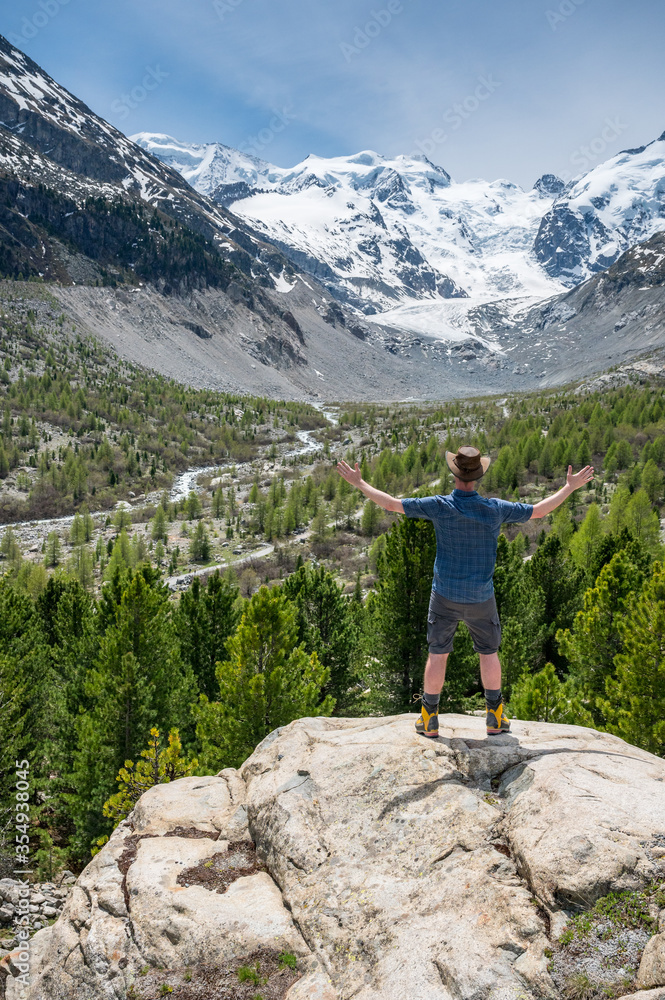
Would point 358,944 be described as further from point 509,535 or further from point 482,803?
point 509,535

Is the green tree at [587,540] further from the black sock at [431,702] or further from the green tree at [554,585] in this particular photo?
the black sock at [431,702]

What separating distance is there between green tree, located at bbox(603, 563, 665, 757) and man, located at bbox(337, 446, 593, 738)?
776 cm

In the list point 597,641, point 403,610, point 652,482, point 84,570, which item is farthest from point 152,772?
point 652,482

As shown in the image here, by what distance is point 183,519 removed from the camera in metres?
89.5

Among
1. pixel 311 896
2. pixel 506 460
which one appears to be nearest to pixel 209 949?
pixel 311 896

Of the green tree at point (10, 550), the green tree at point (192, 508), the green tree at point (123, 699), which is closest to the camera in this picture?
the green tree at point (123, 699)

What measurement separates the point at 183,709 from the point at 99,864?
13809 millimetres

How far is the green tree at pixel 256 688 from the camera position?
15.0 meters

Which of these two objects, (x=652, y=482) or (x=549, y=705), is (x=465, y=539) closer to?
(x=549, y=705)

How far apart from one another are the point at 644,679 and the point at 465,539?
9.55 m

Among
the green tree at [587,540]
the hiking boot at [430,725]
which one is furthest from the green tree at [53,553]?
the hiking boot at [430,725]

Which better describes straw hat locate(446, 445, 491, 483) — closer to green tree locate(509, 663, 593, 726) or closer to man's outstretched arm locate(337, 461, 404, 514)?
man's outstretched arm locate(337, 461, 404, 514)

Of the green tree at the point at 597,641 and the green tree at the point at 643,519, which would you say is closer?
the green tree at the point at 597,641

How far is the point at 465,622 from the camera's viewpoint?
285 inches
